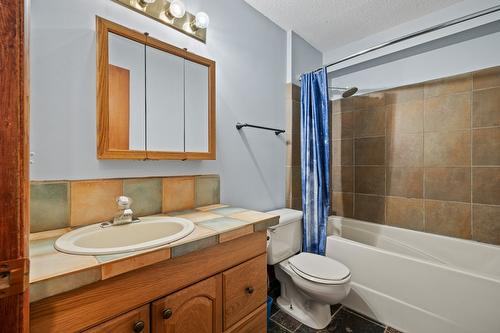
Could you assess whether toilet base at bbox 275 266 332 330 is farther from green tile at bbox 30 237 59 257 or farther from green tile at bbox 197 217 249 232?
green tile at bbox 30 237 59 257

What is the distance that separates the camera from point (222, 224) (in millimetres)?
1052

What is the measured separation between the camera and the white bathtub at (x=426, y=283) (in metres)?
1.29

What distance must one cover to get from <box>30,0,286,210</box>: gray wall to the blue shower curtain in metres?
0.24

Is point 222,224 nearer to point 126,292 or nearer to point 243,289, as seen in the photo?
point 243,289

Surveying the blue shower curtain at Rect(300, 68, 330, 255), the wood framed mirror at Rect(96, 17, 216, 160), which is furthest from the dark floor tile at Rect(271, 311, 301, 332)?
the wood framed mirror at Rect(96, 17, 216, 160)

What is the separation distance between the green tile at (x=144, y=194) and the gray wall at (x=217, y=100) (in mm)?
50

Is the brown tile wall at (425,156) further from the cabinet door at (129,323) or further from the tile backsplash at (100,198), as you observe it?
the cabinet door at (129,323)

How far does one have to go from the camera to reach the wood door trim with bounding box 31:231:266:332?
583mm

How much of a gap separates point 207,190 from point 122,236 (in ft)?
1.93

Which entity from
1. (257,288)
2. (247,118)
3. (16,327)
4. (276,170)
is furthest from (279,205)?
(16,327)

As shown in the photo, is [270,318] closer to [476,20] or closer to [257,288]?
[257,288]

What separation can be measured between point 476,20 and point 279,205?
2.22m

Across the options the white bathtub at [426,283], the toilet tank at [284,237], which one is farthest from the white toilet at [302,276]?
the white bathtub at [426,283]

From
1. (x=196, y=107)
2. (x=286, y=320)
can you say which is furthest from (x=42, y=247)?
(x=286, y=320)
